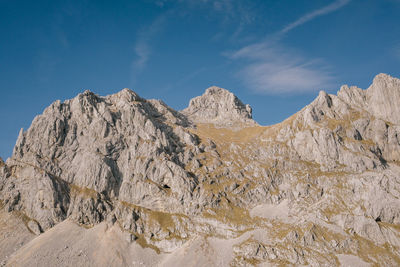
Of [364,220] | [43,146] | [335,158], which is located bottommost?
[364,220]

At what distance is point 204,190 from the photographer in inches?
6467

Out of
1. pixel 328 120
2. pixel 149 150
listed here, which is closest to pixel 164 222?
pixel 149 150

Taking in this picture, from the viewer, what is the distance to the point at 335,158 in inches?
6649

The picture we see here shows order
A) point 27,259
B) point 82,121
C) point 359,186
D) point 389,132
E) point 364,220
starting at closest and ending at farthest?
point 27,259 → point 364,220 → point 359,186 → point 389,132 → point 82,121

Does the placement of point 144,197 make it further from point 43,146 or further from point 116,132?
point 43,146

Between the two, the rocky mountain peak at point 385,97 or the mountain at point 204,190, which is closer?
the mountain at point 204,190

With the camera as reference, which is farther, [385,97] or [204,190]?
[385,97]

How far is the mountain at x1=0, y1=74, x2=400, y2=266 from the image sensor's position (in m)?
135

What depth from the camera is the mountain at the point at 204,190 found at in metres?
135

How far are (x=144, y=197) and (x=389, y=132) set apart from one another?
13063 centimetres

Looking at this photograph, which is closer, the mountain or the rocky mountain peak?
the mountain

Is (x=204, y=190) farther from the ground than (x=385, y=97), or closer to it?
closer to it

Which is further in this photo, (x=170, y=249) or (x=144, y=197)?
(x=144, y=197)

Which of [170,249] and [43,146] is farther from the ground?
[43,146]
